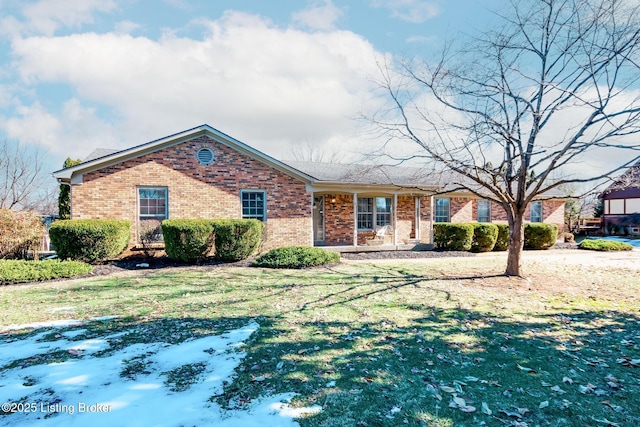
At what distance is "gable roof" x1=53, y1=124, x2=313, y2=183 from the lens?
11.1 meters

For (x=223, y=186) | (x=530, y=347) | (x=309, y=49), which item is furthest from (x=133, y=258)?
(x=530, y=347)

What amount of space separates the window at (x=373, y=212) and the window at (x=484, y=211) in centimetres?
593

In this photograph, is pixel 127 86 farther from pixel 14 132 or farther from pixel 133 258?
pixel 14 132

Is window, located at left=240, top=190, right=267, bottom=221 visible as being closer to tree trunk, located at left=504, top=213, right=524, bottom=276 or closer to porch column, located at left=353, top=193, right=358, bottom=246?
porch column, located at left=353, top=193, right=358, bottom=246

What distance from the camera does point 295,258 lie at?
1048 centimetres

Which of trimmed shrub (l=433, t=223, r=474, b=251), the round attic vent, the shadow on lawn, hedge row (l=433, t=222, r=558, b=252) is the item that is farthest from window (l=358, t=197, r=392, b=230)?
the shadow on lawn

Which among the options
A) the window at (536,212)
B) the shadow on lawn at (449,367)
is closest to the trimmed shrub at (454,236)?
the window at (536,212)

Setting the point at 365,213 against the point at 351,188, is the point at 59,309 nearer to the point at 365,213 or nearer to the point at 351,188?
the point at 351,188

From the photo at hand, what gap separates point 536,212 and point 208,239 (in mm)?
19490

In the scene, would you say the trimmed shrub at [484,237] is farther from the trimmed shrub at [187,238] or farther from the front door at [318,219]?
the trimmed shrub at [187,238]

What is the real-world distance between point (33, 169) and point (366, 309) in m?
29.8

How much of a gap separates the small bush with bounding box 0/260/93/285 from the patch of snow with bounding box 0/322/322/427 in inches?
204

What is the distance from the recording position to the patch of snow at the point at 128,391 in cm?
261

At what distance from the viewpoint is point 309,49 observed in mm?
10719
